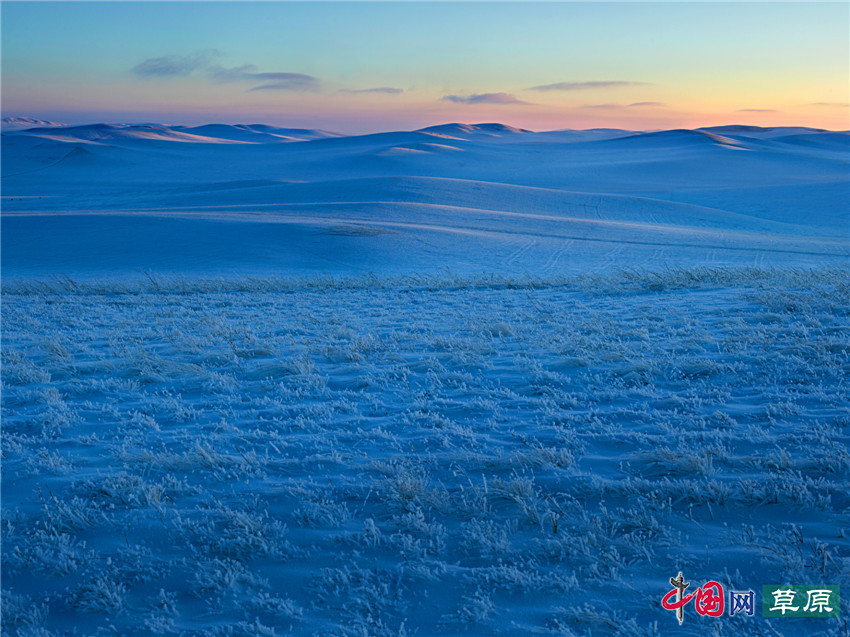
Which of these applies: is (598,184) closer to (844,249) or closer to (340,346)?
(844,249)

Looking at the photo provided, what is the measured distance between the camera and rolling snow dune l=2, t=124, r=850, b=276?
23062mm

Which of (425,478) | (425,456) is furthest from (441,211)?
(425,478)

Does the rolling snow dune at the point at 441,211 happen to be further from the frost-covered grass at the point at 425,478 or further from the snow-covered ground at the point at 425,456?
the frost-covered grass at the point at 425,478

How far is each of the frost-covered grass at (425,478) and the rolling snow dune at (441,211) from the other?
45.2ft

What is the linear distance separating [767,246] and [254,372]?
999 inches

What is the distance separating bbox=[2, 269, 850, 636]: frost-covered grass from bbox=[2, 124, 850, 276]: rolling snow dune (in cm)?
1379

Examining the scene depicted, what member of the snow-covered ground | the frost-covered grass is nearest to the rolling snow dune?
the snow-covered ground

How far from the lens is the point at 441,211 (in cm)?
3241

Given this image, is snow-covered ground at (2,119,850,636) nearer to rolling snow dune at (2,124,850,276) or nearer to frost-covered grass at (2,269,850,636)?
frost-covered grass at (2,269,850,636)

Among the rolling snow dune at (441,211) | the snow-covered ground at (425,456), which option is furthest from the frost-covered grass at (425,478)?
the rolling snow dune at (441,211)

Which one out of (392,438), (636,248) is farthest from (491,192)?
(392,438)

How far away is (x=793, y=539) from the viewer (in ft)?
10.3

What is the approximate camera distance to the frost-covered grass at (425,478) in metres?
2.93

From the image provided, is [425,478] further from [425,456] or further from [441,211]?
[441,211]
